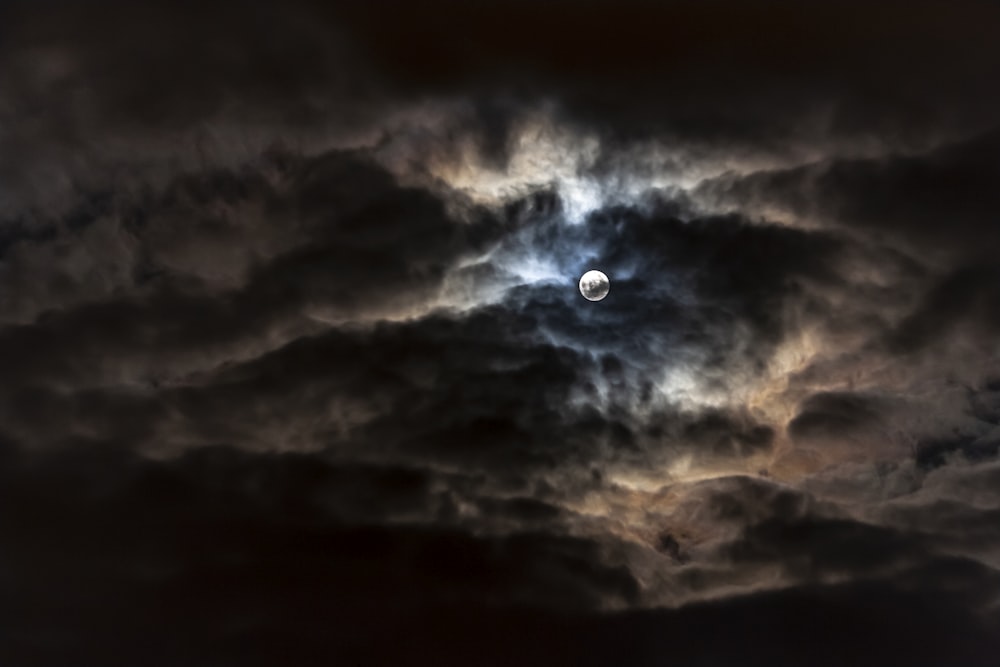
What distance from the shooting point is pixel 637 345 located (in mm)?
32344

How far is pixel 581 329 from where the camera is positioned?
32625 mm

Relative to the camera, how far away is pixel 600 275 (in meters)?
30.1

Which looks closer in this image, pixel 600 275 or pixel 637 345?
pixel 600 275

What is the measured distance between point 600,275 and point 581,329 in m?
3.63

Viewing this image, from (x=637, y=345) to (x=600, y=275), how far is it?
Answer: 4617 mm

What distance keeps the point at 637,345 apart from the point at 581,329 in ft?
9.65

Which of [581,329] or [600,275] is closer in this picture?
[600,275]
